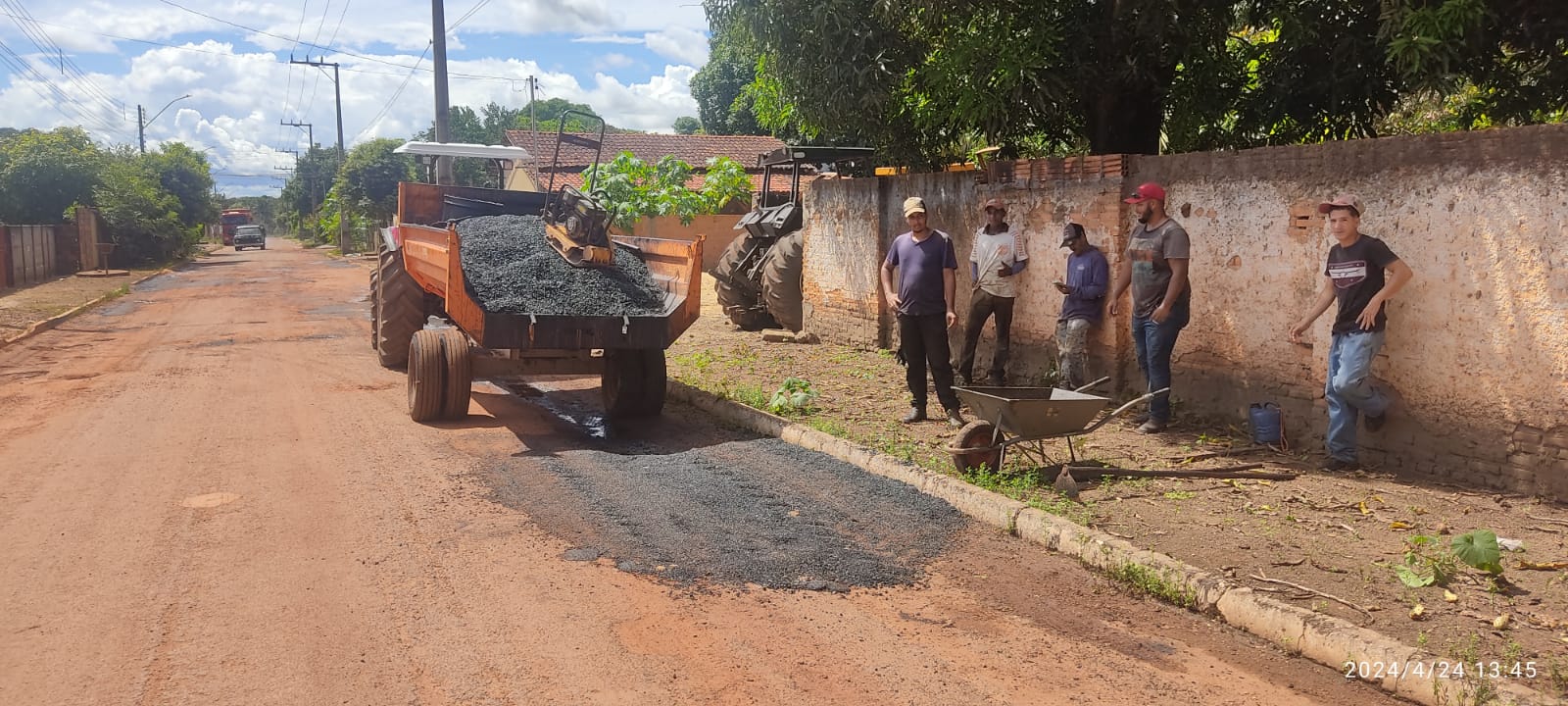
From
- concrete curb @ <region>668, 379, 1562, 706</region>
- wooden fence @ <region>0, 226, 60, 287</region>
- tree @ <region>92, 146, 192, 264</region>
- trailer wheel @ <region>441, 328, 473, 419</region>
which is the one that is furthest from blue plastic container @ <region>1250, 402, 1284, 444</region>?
tree @ <region>92, 146, 192, 264</region>

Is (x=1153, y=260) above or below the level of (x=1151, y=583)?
above

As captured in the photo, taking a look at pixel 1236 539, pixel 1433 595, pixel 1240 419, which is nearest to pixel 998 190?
pixel 1240 419

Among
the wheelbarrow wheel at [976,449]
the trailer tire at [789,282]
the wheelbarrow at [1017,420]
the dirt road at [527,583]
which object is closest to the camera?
the dirt road at [527,583]

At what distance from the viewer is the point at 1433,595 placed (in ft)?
15.0

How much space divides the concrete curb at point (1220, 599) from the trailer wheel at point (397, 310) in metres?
6.28

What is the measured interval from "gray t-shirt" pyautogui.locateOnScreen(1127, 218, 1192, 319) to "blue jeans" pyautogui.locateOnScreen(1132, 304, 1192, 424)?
83 millimetres

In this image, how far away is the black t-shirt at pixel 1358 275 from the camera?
20.6ft

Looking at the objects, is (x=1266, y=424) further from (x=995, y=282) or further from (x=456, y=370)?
(x=456, y=370)

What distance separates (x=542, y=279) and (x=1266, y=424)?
17.7 ft

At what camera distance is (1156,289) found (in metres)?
7.69

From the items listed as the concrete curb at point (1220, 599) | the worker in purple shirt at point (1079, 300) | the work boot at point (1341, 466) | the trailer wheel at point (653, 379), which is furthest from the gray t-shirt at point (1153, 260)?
the trailer wheel at point (653, 379)

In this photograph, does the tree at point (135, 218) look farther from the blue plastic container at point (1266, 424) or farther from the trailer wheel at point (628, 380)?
the blue plastic container at point (1266, 424)

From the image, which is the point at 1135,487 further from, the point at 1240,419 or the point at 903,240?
the point at 903,240

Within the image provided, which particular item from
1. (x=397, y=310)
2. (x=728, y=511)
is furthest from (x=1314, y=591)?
(x=397, y=310)
